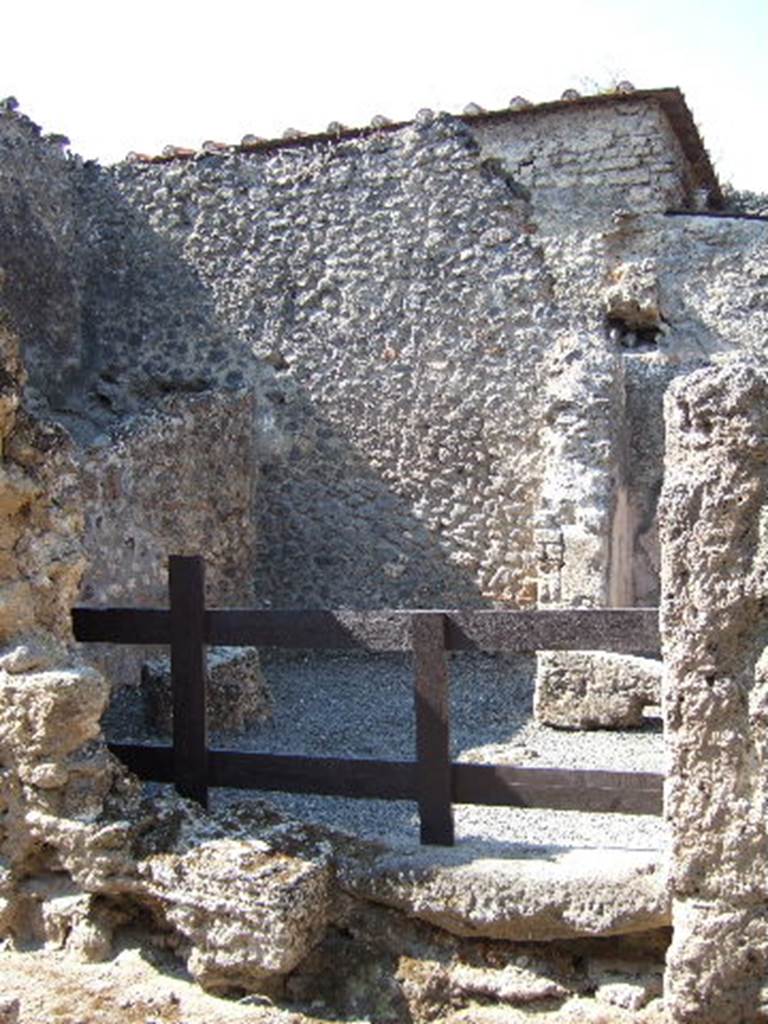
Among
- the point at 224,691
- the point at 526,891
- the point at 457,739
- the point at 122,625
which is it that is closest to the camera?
the point at 526,891

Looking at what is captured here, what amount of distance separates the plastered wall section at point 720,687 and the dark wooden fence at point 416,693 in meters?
0.28

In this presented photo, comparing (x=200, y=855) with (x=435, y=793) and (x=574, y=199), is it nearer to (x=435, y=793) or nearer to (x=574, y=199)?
(x=435, y=793)

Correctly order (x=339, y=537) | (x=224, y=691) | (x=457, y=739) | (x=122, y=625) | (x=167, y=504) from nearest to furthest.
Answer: (x=122, y=625), (x=457, y=739), (x=224, y=691), (x=167, y=504), (x=339, y=537)

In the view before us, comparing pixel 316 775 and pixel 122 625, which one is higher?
pixel 122 625

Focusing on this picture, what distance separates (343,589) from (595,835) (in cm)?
474

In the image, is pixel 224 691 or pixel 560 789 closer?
pixel 560 789

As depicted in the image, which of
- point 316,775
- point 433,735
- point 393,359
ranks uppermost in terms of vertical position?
point 393,359

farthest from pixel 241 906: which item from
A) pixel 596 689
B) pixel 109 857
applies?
pixel 596 689

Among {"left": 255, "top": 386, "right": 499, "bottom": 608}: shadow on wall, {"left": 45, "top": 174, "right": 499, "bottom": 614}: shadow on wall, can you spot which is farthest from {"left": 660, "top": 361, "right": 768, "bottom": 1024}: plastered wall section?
{"left": 255, "top": 386, "right": 499, "bottom": 608}: shadow on wall

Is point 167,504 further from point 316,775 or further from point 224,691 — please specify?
point 316,775

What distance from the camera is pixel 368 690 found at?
26.6ft

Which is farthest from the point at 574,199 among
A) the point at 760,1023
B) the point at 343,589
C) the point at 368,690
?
the point at 760,1023

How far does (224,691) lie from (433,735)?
3.43 m

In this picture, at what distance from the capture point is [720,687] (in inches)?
126
